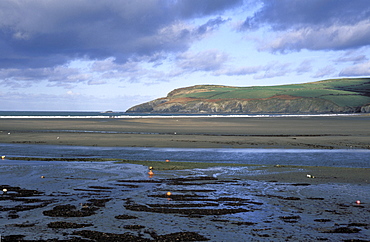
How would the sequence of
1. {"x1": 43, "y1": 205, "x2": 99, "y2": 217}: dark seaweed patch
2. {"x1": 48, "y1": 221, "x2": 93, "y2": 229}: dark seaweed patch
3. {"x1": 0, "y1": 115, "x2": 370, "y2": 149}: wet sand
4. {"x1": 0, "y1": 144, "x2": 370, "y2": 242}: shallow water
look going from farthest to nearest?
{"x1": 0, "y1": 115, "x2": 370, "y2": 149}: wet sand → {"x1": 43, "y1": 205, "x2": 99, "y2": 217}: dark seaweed patch → {"x1": 48, "y1": 221, "x2": 93, "y2": 229}: dark seaweed patch → {"x1": 0, "y1": 144, "x2": 370, "y2": 242}: shallow water

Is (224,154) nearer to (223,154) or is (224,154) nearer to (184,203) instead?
(223,154)

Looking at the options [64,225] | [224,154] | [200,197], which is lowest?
[224,154]

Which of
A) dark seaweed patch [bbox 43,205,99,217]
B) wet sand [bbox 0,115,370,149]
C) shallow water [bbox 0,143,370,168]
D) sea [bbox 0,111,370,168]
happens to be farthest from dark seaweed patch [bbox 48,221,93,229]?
wet sand [bbox 0,115,370,149]

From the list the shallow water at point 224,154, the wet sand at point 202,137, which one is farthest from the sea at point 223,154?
the wet sand at point 202,137

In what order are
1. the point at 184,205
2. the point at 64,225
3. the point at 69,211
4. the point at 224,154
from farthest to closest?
the point at 224,154 → the point at 184,205 → the point at 69,211 → the point at 64,225

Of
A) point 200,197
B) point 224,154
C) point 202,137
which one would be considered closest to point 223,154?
point 224,154

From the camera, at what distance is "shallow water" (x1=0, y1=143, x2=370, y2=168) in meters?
23.2

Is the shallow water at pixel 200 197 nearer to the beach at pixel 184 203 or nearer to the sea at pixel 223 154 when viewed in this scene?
the beach at pixel 184 203

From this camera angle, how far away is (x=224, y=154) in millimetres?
26922

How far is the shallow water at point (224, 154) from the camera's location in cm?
2316

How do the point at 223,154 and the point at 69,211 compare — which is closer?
the point at 69,211

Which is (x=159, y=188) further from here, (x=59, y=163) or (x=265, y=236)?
(x=59, y=163)

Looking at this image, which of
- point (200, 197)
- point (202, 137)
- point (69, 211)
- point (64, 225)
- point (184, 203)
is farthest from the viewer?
point (202, 137)

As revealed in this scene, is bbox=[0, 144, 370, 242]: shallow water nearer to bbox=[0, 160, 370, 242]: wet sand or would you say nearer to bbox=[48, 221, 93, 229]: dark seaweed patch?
bbox=[0, 160, 370, 242]: wet sand
